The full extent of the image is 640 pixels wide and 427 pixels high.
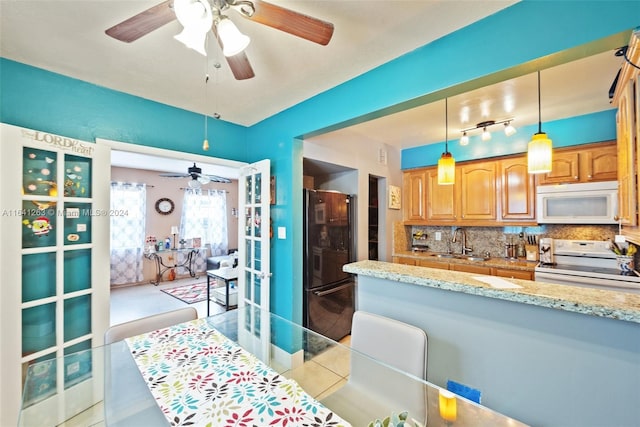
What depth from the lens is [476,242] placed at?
364 cm

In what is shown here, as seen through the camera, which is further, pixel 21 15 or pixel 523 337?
pixel 21 15

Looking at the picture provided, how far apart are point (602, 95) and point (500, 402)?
2735 millimetres

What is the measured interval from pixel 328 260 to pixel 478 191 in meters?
2.21

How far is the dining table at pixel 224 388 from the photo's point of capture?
3.17ft

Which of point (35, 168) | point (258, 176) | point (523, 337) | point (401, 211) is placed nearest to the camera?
point (523, 337)

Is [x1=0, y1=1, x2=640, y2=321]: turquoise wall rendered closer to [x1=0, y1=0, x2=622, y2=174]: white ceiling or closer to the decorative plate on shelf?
[x1=0, y1=0, x2=622, y2=174]: white ceiling

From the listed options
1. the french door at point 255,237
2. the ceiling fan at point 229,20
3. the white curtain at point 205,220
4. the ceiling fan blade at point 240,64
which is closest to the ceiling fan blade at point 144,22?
the ceiling fan at point 229,20

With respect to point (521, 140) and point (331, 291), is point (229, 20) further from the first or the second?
point (521, 140)

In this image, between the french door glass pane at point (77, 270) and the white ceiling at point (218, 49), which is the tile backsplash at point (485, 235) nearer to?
the white ceiling at point (218, 49)

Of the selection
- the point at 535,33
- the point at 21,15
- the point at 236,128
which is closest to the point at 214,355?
the point at 21,15

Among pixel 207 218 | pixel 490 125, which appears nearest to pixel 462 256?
pixel 490 125

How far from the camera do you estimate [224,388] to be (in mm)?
1076

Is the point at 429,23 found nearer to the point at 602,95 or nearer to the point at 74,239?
A: the point at 602,95

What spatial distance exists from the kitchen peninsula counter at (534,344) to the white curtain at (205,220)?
6.02 meters
